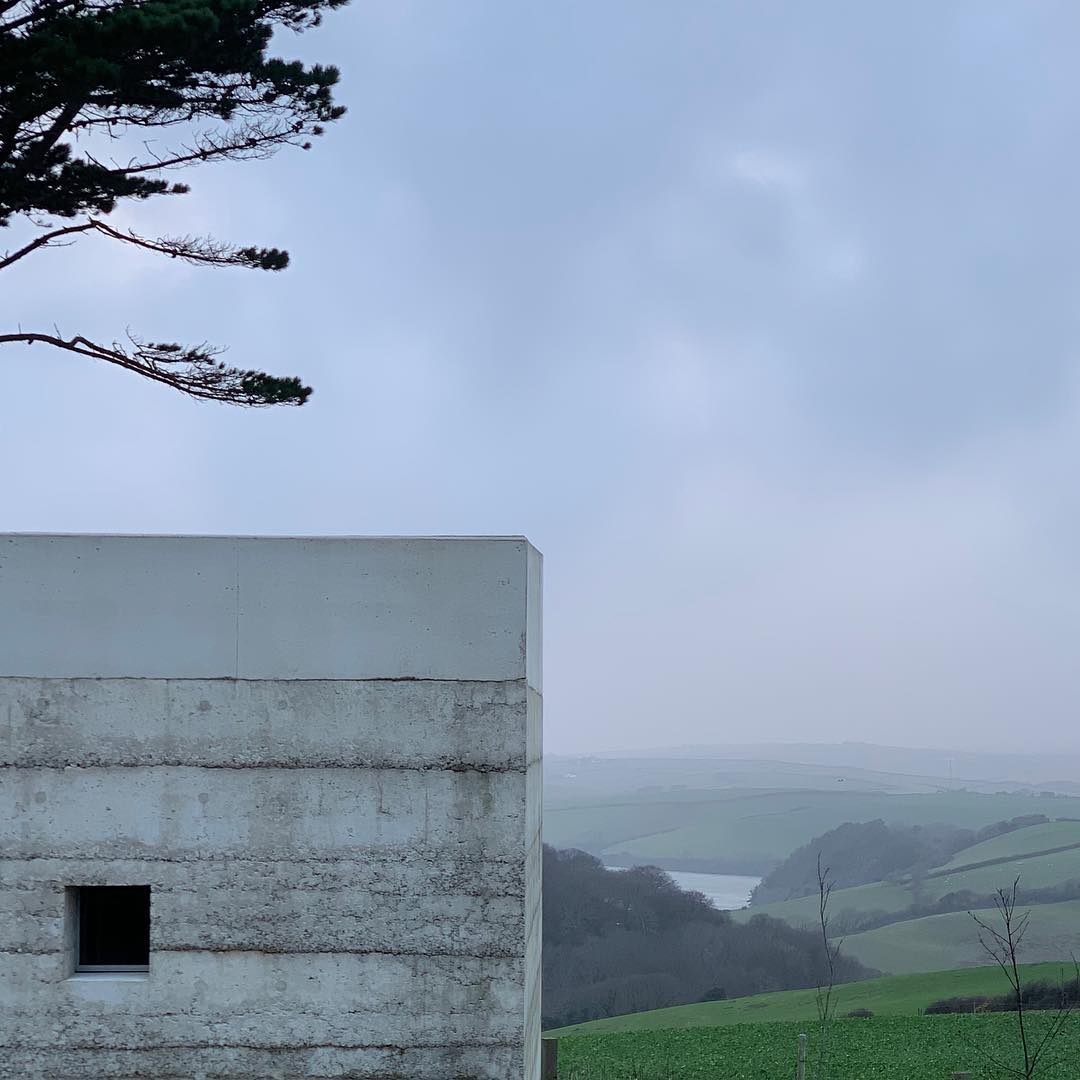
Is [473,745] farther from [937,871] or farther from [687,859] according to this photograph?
[687,859]

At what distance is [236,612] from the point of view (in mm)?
5027

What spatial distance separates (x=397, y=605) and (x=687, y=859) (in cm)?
12931

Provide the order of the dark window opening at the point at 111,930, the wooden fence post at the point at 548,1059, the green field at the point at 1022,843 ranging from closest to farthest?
the dark window opening at the point at 111,930 < the wooden fence post at the point at 548,1059 < the green field at the point at 1022,843

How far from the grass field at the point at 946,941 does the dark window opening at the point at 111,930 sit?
195 ft

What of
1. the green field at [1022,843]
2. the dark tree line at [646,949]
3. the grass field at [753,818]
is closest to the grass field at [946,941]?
the dark tree line at [646,949]

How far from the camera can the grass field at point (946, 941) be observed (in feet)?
189

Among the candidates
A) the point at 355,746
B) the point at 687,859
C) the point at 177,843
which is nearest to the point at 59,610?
the point at 177,843

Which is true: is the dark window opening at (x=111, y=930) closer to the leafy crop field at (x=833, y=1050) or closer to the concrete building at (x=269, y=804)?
the concrete building at (x=269, y=804)

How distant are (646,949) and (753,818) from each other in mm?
69196

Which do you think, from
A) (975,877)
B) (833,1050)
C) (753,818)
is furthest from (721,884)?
(833,1050)

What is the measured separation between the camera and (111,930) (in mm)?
5141

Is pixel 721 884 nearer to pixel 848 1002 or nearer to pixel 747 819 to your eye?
pixel 747 819

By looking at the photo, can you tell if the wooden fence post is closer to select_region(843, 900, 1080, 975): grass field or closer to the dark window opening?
the dark window opening

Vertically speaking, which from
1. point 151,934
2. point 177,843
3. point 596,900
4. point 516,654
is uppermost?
point 516,654
